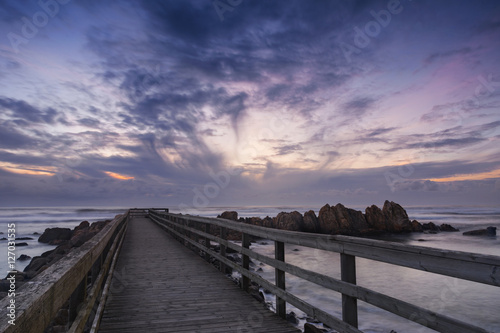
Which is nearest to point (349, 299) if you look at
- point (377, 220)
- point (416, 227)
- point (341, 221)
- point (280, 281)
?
point (280, 281)

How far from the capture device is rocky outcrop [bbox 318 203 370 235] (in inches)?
1280

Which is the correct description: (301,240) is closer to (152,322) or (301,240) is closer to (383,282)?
(152,322)

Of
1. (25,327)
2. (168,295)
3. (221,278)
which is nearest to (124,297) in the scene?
(168,295)

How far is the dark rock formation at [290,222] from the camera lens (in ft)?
106

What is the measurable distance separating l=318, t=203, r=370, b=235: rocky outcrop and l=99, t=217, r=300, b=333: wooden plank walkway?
1013 inches

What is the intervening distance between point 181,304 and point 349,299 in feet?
10.8

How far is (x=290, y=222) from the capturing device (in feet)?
106

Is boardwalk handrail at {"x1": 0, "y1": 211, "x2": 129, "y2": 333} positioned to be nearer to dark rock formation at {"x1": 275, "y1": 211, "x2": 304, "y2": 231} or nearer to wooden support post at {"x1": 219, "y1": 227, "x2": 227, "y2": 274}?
wooden support post at {"x1": 219, "y1": 227, "x2": 227, "y2": 274}

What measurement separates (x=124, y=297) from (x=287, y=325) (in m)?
3.21

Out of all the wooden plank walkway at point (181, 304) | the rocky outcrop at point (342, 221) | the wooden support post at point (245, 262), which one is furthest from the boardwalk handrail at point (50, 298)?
the rocky outcrop at point (342, 221)

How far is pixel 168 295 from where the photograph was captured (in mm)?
6070

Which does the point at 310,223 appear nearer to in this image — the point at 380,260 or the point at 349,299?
the point at 349,299

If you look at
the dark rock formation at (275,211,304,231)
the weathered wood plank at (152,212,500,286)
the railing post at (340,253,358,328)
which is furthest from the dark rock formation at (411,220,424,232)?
the railing post at (340,253,358,328)

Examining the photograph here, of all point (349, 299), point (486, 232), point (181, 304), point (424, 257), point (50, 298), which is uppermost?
point (424, 257)
